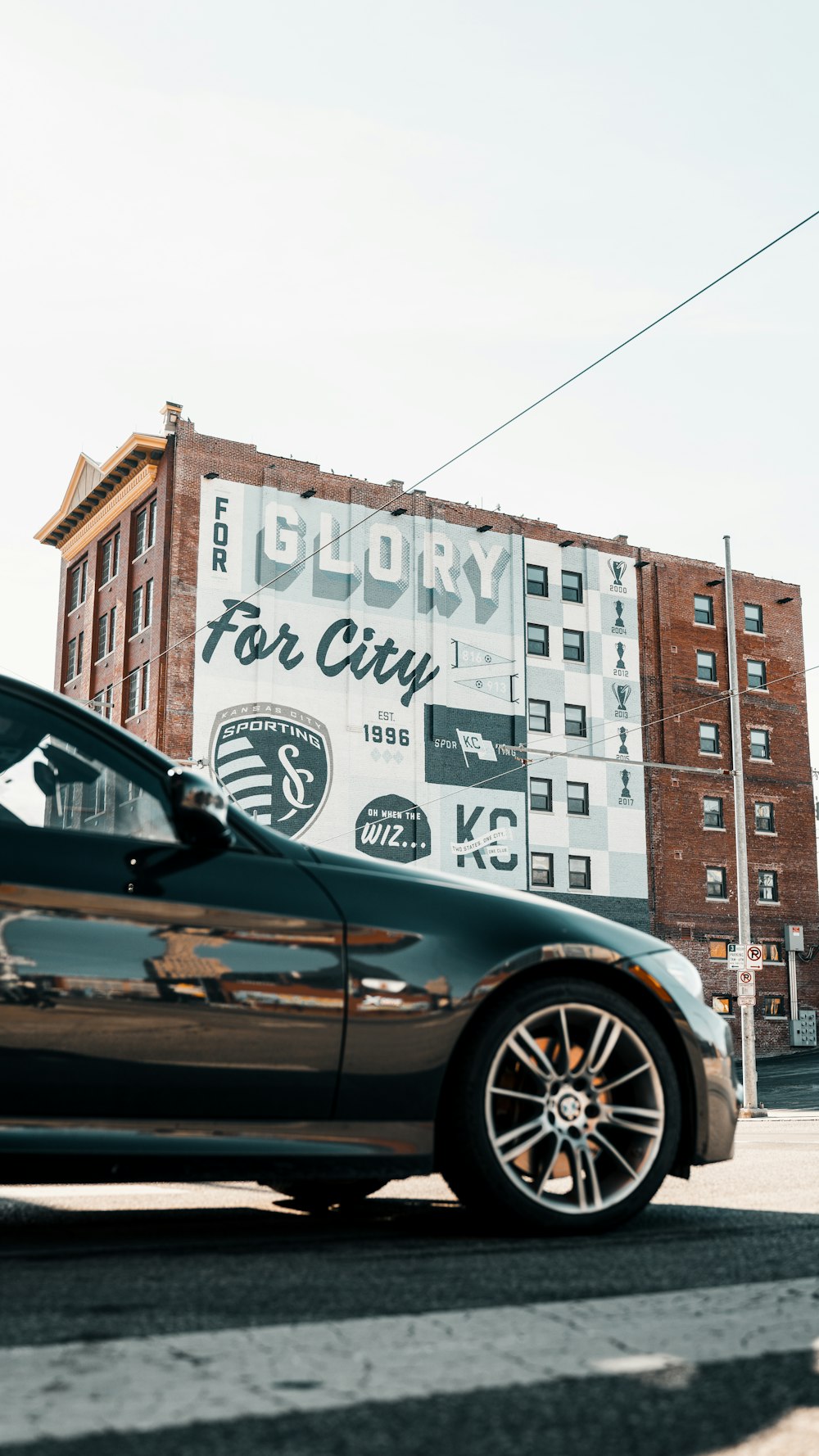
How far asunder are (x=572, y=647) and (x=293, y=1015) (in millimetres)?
40807

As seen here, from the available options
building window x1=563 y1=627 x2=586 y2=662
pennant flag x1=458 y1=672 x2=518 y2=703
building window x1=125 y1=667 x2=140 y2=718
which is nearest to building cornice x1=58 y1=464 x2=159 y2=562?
building window x1=125 y1=667 x2=140 y2=718

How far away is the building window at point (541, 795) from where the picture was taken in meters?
41.8

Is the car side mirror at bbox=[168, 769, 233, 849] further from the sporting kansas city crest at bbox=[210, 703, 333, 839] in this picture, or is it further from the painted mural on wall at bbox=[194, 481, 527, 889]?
the sporting kansas city crest at bbox=[210, 703, 333, 839]

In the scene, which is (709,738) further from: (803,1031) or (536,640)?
(803,1031)

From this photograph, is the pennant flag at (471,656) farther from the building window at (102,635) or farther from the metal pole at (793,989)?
the metal pole at (793,989)

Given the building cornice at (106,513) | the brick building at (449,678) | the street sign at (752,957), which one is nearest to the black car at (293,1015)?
the street sign at (752,957)

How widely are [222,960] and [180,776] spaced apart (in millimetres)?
511

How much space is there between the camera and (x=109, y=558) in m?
43.9

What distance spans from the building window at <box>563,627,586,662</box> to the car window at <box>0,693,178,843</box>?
40101 mm

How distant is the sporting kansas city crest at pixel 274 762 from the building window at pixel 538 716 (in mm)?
Answer: 7294

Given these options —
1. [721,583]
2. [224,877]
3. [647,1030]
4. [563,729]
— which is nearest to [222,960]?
[224,877]

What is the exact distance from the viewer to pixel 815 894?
155 feet

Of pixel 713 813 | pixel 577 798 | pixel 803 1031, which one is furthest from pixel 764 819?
pixel 577 798

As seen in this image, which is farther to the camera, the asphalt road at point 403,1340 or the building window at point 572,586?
the building window at point 572,586
